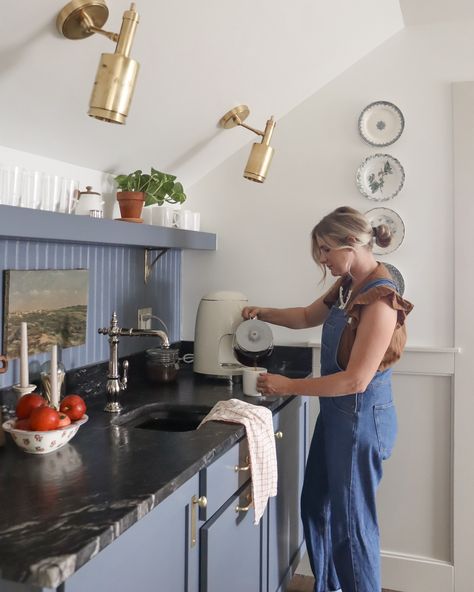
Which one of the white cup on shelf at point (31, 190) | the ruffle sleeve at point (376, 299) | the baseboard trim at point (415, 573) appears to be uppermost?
the white cup on shelf at point (31, 190)

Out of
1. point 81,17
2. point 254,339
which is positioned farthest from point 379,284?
point 81,17

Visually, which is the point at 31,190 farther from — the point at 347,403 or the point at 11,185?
the point at 347,403

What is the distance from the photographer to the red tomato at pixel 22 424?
5.05 ft

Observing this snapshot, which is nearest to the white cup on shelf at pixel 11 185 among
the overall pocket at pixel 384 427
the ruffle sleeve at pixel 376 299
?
the ruffle sleeve at pixel 376 299

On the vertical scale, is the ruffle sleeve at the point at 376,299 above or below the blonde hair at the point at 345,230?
below

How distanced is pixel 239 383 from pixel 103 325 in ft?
1.94

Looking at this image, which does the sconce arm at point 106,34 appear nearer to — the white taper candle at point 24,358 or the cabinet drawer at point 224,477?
the white taper candle at point 24,358

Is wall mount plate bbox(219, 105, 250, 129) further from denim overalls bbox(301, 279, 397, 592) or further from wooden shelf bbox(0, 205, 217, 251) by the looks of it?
denim overalls bbox(301, 279, 397, 592)

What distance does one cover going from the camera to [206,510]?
1.62 metres

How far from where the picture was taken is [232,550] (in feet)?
5.92

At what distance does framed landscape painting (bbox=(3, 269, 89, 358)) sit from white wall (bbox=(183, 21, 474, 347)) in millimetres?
846

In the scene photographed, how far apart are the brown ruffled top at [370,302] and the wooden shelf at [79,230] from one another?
0.74 m

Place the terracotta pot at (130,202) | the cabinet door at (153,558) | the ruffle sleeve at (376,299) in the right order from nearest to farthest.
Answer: the cabinet door at (153,558), the ruffle sleeve at (376,299), the terracotta pot at (130,202)

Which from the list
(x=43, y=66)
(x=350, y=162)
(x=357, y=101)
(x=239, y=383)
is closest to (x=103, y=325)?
(x=239, y=383)
